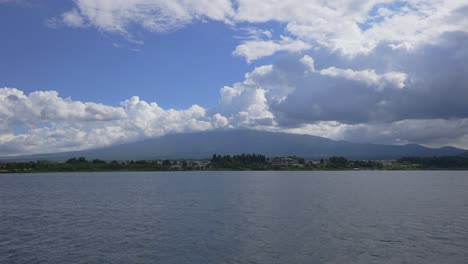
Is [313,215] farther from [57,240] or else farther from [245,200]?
[57,240]

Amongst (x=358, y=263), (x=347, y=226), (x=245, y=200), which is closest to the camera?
(x=358, y=263)

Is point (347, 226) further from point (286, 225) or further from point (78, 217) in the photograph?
point (78, 217)

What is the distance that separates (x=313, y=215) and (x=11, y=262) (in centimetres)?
3466

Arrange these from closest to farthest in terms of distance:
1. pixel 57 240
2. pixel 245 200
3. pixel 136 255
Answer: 1. pixel 136 255
2. pixel 57 240
3. pixel 245 200

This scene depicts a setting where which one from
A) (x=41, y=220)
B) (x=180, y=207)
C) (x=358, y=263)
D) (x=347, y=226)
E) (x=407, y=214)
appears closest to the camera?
(x=358, y=263)

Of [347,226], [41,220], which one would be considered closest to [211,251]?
[347,226]

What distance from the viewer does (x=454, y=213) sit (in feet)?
191

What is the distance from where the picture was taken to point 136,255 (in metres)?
34.1

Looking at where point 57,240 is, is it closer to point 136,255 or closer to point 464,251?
point 136,255

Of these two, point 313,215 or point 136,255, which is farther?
point 313,215

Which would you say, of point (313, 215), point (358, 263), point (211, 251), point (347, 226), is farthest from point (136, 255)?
point (313, 215)

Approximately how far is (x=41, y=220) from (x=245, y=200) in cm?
3350

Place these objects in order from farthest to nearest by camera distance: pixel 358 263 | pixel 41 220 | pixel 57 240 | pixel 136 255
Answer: pixel 41 220, pixel 57 240, pixel 136 255, pixel 358 263

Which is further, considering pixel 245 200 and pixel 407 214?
pixel 245 200
